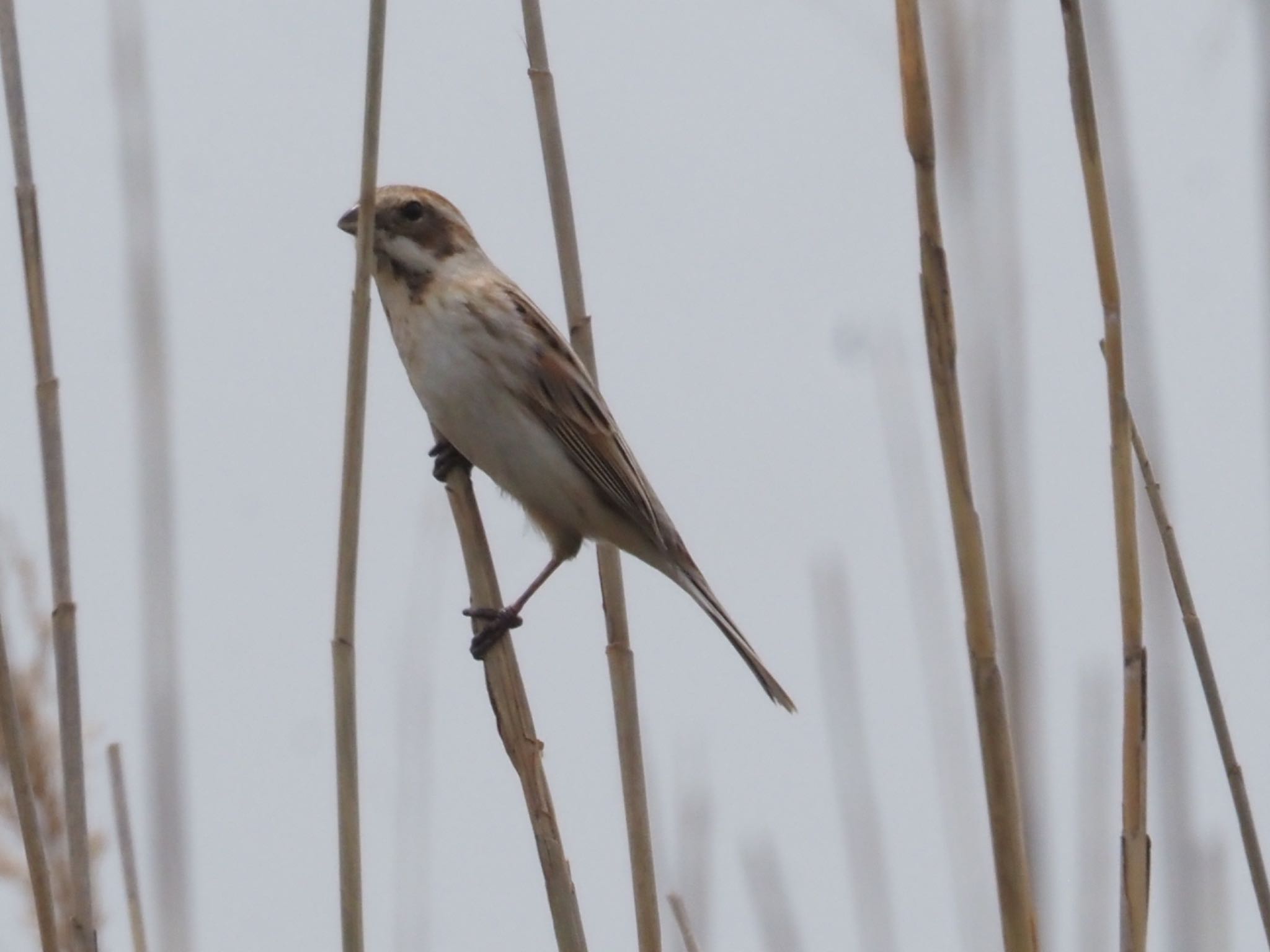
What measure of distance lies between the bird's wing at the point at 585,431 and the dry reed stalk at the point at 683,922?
1.01m

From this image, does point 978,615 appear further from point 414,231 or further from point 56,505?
point 414,231

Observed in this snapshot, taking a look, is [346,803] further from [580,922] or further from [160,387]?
[160,387]

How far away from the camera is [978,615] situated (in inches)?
72.4

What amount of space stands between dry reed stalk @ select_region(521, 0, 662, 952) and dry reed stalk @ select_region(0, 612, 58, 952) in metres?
0.78

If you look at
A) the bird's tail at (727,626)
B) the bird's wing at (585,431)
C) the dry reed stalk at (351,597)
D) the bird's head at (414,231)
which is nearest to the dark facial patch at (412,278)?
the bird's head at (414,231)

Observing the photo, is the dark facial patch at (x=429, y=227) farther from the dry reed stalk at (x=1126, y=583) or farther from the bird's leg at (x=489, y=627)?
the dry reed stalk at (x=1126, y=583)

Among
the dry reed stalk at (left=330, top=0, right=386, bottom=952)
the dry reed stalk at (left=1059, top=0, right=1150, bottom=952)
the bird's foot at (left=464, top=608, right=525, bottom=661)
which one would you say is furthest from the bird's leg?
the dry reed stalk at (left=1059, top=0, right=1150, bottom=952)

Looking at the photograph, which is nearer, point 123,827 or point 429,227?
point 123,827

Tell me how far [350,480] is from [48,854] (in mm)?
694

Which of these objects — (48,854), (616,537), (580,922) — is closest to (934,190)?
(580,922)

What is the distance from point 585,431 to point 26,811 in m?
1.71

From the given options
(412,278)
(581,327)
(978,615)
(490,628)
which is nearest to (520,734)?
(490,628)

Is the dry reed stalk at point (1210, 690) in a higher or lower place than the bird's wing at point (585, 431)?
lower

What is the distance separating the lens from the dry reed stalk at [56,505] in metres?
2.08
